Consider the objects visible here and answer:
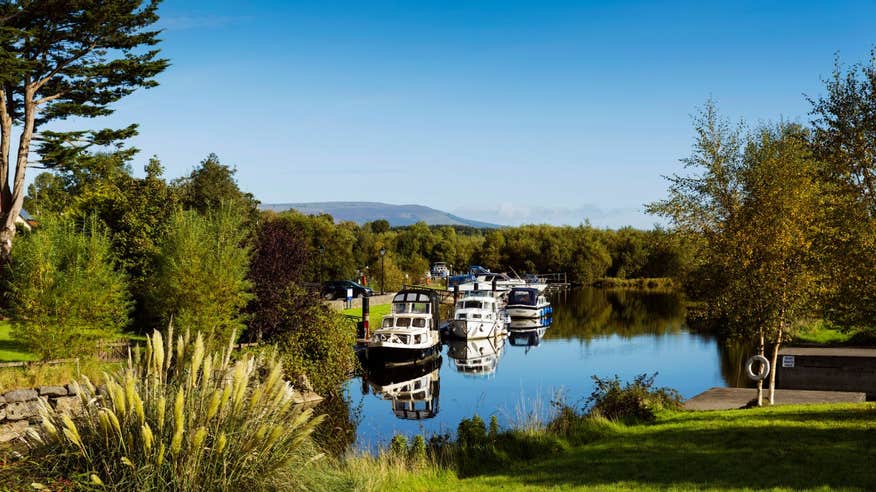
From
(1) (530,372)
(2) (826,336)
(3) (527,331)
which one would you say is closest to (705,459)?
(1) (530,372)

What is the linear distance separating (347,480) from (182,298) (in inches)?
548

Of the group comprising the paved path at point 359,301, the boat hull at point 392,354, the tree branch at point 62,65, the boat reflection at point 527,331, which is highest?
the tree branch at point 62,65

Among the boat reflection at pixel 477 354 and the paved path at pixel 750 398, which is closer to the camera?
the paved path at pixel 750 398

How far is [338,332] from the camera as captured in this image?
2633 centimetres

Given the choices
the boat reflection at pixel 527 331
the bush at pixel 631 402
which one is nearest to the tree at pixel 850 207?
the bush at pixel 631 402

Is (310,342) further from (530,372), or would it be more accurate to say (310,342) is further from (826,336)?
(826,336)

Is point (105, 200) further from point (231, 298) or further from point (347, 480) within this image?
point (347, 480)

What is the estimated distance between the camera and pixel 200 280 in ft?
71.9

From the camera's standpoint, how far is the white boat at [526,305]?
52931 millimetres

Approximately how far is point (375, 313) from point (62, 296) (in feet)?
79.5

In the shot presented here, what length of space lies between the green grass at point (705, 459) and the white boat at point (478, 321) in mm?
26006

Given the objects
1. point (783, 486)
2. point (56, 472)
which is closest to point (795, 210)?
point (783, 486)

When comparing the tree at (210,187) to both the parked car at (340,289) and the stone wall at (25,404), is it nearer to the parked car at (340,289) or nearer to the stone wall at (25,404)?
the parked car at (340,289)

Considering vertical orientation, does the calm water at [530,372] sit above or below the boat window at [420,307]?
below
